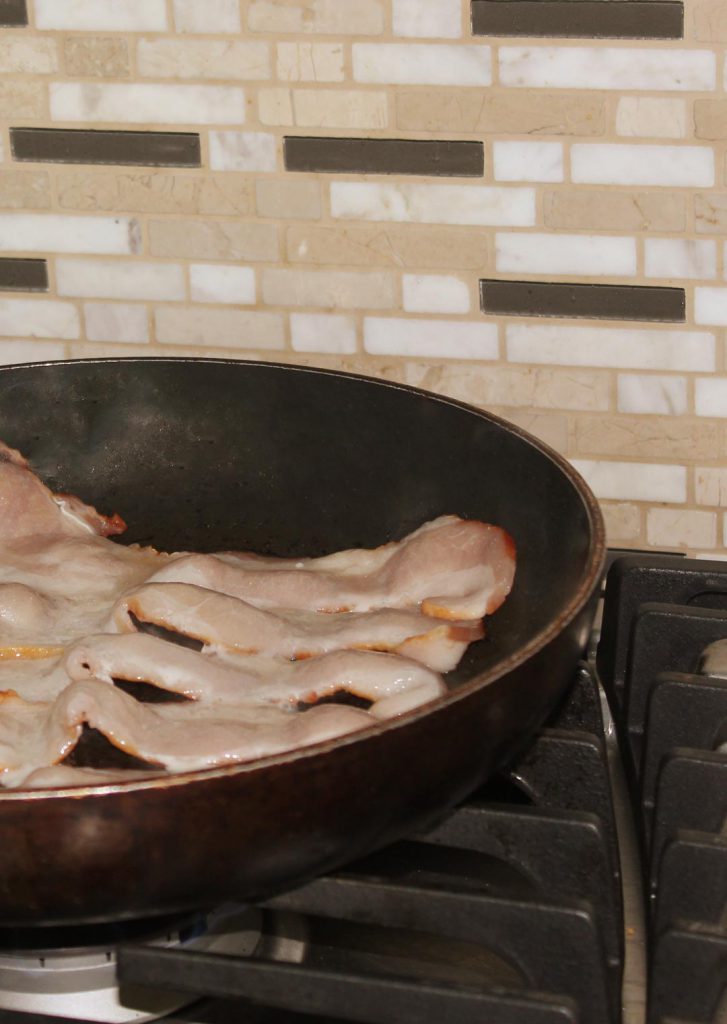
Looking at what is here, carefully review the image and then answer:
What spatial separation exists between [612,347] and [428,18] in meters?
0.41

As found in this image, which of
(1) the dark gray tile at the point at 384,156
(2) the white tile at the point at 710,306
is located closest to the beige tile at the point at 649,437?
(2) the white tile at the point at 710,306

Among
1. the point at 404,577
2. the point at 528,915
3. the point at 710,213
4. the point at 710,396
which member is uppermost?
the point at 710,213

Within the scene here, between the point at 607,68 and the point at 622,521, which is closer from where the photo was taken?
the point at 607,68

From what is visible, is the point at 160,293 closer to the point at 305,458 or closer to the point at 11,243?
the point at 11,243

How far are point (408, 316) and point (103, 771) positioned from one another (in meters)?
0.73

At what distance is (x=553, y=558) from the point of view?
4.09 feet

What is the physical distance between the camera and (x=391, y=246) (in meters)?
1.56

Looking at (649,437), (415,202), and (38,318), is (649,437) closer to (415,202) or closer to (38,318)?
(415,202)

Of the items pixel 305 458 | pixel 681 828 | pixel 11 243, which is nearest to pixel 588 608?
pixel 681 828

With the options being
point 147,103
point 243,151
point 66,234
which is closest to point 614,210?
point 243,151

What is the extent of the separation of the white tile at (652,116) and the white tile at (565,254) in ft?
0.38

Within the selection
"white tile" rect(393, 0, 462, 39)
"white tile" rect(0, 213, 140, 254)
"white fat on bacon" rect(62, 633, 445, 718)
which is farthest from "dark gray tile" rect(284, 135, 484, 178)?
"white fat on bacon" rect(62, 633, 445, 718)

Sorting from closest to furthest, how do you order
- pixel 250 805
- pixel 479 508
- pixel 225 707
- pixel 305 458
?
pixel 250 805 < pixel 225 707 < pixel 479 508 < pixel 305 458

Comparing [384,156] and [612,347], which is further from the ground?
[384,156]
